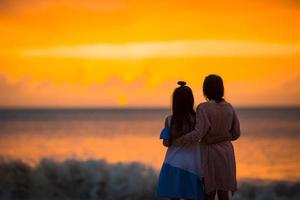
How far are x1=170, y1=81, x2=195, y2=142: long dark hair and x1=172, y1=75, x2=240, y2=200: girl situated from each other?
108 mm

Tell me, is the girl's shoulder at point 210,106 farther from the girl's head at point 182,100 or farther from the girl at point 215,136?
the girl's head at point 182,100

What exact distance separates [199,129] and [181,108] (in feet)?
1.00

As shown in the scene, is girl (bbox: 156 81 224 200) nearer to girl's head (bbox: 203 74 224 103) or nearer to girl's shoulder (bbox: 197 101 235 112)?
girl's shoulder (bbox: 197 101 235 112)

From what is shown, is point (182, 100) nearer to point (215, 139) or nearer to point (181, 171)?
point (215, 139)

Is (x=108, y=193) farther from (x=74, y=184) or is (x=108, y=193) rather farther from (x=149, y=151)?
(x=149, y=151)

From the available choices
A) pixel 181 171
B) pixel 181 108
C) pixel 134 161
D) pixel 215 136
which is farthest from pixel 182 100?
pixel 134 161

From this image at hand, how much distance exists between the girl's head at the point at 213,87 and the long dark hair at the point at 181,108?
0.17 meters

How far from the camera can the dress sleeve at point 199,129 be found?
7637mm

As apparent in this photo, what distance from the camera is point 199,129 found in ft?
25.1

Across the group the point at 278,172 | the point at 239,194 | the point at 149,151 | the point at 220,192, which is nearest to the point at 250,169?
the point at 278,172

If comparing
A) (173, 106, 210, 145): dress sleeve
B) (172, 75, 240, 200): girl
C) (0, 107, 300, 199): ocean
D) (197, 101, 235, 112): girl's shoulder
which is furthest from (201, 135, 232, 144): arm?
(0, 107, 300, 199): ocean

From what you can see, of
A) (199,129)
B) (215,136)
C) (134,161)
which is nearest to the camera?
(199,129)

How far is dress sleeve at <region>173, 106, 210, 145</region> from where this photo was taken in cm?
764

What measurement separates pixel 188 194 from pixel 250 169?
18.3m
